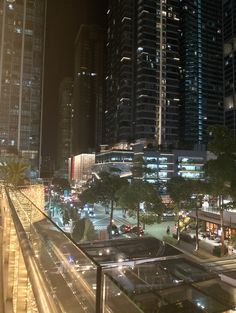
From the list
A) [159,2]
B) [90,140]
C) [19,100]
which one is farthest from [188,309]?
[90,140]

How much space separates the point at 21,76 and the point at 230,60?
47.8 metres

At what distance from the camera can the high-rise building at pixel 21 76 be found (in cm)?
5709

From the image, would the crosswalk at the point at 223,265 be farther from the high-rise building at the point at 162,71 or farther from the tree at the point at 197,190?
the high-rise building at the point at 162,71

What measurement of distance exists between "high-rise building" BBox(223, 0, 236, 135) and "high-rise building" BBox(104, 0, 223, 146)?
252cm

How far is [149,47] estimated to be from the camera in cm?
6538

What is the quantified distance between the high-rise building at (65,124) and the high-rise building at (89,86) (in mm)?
21874

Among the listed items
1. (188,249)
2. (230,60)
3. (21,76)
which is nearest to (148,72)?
(230,60)

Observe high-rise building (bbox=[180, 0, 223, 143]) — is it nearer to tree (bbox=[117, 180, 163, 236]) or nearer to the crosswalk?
tree (bbox=[117, 180, 163, 236])

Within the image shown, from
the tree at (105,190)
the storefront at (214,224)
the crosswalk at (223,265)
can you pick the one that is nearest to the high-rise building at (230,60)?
the tree at (105,190)

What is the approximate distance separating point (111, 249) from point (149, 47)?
182ft

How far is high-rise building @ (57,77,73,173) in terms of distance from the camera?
13150 cm

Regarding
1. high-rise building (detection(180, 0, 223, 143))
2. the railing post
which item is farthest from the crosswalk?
high-rise building (detection(180, 0, 223, 143))

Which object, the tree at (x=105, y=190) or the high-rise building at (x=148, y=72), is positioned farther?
the high-rise building at (x=148, y=72)

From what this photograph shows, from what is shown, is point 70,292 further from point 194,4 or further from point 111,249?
point 194,4
